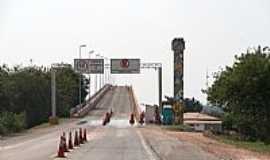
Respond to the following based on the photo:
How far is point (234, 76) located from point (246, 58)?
2829 millimetres

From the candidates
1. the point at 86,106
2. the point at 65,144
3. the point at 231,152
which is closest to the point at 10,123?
the point at 65,144

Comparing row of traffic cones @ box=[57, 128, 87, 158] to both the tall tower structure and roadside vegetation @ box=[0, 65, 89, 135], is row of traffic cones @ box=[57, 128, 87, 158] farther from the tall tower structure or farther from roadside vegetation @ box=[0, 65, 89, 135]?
roadside vegetation @ box=[0, 65, 89, 135]

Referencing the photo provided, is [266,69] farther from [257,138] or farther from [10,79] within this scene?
[10,79]

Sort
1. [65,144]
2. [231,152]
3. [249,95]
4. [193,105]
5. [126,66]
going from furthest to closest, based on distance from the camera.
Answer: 1. [193,105]
2. [126,66]
3. [249,95]
4. [231,152]
5. [65,144]

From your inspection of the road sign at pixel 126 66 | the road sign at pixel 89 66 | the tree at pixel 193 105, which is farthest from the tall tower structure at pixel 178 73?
the tree at pixel 193 105

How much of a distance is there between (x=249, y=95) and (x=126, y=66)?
31.7 meters

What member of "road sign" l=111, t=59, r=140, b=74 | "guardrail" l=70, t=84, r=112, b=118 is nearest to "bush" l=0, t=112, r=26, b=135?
"road sign" l=111, t=59, r=140, b=74

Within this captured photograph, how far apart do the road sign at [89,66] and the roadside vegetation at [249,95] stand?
29.6 m

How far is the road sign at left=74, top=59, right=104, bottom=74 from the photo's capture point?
96812 millimetres

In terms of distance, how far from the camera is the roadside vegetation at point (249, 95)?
66.5 m

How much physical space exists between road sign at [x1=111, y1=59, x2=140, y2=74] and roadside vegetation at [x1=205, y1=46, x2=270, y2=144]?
26327mm

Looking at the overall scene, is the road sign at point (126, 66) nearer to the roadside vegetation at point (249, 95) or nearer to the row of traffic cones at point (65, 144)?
the roadside vegetation at point (249, 95)

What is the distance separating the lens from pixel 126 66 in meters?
96.2

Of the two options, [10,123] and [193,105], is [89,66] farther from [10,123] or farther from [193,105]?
[193,105]
